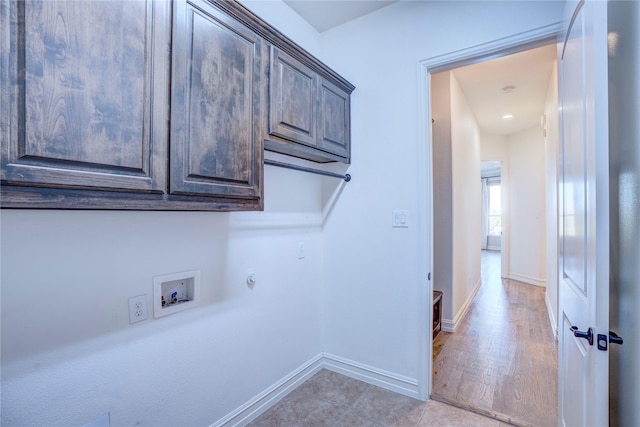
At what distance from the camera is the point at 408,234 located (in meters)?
2.11

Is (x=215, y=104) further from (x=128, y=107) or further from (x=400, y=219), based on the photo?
(x=400, y=219)

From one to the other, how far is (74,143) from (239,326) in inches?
50.6

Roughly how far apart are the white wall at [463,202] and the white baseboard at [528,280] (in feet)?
3.38

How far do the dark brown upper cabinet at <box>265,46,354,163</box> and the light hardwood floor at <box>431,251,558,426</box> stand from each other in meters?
1.88

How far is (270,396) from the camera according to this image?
198cm

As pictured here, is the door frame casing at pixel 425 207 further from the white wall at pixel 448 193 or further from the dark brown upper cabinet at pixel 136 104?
the white wall at pixel 448 193

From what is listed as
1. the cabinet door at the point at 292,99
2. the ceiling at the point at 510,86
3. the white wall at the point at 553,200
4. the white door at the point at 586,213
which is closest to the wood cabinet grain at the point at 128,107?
the cabinet door at the point at 292,99

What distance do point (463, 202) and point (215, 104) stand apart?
11.6 ft

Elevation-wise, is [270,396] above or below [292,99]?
below

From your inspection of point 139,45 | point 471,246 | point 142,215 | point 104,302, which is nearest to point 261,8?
point 139,45

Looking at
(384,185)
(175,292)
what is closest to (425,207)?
(384,185)

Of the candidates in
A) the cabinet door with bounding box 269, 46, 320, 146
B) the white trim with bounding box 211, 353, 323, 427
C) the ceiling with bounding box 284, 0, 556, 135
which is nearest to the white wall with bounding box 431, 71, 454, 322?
the ceiling with bounding box 284, 0, 556, 135

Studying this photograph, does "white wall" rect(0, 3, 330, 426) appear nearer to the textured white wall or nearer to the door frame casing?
the textured white wall

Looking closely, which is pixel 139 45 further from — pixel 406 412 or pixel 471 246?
pixel 471 246
